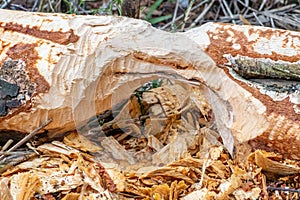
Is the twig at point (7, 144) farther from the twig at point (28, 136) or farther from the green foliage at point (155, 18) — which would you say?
the green foliage at point (155, 18)

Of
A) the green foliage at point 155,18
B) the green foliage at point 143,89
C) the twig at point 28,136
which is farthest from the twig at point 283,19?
the twig at point 28,136

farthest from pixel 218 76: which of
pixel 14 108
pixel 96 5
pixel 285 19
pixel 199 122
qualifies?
pixel 96 5

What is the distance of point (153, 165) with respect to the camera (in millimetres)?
1341

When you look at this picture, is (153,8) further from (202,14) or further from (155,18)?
(202,14)

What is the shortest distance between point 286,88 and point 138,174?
0.44 metres

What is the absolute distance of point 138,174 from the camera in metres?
1.28

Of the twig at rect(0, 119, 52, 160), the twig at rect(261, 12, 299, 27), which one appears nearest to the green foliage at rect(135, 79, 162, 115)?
the twig at rect(0, 119, 52, 160)

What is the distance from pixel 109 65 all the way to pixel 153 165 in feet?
0.96

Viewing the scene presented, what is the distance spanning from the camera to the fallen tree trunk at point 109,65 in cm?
128

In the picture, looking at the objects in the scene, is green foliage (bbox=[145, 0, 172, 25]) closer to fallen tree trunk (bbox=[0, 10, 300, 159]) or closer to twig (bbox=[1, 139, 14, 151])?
fallen tree trunk (bbox=[0, 10, 300, 159])

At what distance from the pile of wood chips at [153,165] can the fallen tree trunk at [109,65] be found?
0.21 ft

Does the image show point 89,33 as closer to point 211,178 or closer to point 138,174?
point 138,174

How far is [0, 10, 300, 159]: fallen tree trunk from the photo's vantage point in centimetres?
128

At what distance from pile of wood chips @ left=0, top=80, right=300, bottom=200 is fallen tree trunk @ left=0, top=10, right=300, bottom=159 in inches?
2.6
